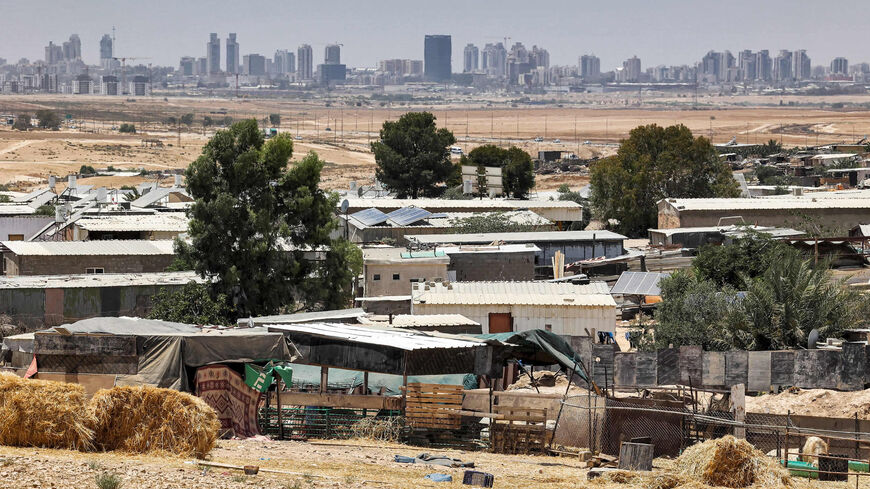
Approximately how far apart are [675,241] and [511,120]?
161 meters

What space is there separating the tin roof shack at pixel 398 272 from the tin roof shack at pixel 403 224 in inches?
251

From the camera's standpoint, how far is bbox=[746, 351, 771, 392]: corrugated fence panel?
19.2 meters

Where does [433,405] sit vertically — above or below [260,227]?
below

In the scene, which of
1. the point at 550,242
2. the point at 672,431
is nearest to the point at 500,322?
the point at 672,431

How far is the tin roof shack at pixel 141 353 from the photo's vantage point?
1512 cm

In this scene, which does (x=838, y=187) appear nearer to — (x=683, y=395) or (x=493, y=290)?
(x=493, y=290)

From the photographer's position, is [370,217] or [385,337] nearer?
[385,337]

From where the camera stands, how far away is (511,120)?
649ft

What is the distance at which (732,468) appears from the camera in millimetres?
11883

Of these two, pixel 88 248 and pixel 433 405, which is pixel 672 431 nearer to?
pixel 433 405

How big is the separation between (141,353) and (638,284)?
54.1ft

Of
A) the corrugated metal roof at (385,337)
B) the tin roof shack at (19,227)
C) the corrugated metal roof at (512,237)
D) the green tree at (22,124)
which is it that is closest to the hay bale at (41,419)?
the corrugated metal roof at (385,337)

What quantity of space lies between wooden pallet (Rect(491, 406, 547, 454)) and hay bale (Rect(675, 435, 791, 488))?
294 centimetres

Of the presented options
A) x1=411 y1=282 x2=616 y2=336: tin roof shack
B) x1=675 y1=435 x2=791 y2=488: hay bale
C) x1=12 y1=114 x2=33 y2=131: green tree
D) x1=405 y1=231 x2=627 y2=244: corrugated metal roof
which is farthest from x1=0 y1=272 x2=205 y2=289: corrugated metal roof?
x1=12 y1=114 x2=33 y2=131: green tree
